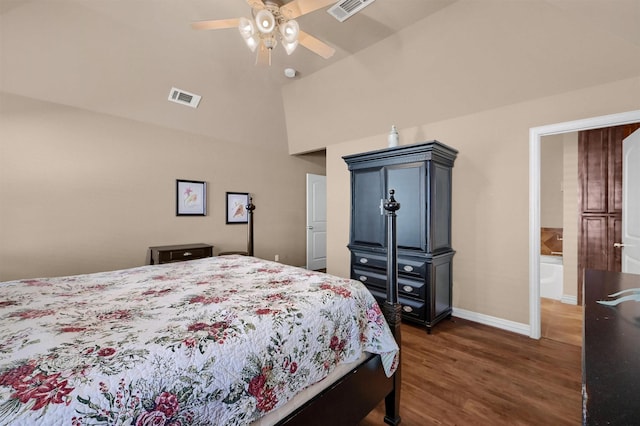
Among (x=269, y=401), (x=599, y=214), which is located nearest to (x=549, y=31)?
(x=599, y=214)

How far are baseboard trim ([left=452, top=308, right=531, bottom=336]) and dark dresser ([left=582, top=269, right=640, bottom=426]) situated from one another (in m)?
1.91

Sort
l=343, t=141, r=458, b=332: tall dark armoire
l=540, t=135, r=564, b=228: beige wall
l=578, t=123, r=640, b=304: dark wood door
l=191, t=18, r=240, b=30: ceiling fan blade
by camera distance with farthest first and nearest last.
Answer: l=540, t=135, r=564, b=228: beige wall
l=578, t=123, r=640, b=304: dark wood door
l=343, t=141, r=458, b=332: tall dark armoire
l=191, t=18, r=240, b=30: ceiling fan blade

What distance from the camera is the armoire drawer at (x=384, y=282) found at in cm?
285

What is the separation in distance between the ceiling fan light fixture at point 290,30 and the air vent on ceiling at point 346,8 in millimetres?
675

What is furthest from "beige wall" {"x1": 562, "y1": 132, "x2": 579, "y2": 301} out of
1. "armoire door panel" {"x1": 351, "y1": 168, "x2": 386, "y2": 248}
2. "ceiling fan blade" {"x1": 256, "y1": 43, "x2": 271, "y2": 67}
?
"ceiling fan blade" {"x1": 256, "y1": 43, "x2": 271, "y2": 67}

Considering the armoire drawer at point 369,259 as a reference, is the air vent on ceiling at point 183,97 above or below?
above

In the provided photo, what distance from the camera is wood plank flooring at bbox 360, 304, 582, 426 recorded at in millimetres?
1676

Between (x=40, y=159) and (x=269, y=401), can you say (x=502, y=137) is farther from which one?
(x=40, y=159)

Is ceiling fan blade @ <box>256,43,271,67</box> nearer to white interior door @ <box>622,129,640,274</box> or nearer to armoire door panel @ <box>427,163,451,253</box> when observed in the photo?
armoire door panel @ <box>427,163,451,253</box>

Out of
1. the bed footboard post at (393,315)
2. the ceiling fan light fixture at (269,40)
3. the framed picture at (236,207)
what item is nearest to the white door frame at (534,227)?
the bed footboard post at (393,315)

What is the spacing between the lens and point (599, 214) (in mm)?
3338

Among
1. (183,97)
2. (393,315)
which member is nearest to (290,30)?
(393,315)

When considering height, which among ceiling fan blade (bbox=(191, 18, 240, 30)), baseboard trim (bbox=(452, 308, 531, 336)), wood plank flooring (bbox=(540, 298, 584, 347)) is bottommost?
wood plank flooring (bbox=(540, 298, 584, 347))

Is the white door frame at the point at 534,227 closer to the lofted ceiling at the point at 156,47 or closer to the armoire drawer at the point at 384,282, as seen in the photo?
the lofted ceiling at the point at 156,47
